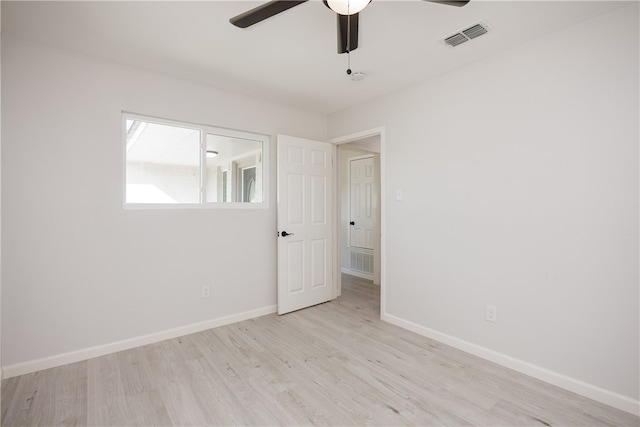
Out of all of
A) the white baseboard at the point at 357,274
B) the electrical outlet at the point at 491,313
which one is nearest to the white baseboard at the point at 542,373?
the electrical outlet at the point at 491,313

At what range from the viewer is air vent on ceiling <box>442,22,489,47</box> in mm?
2128

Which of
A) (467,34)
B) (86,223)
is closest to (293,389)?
(86,223)

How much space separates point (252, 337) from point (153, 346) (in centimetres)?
87

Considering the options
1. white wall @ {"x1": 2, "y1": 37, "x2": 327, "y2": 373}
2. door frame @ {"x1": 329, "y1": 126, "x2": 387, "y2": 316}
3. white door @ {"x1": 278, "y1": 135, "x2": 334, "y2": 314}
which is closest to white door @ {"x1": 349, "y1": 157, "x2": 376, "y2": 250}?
door frame @ {"x1": 329, "y1": 126, "x2": 387, "y2": 316}

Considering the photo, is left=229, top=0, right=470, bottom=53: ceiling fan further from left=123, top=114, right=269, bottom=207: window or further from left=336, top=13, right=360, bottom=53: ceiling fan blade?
left=123, top=114, right=269, bottom=207: window

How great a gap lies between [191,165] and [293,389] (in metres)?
2.30

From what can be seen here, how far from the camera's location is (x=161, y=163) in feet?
9.80

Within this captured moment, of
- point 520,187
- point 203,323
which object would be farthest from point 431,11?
point 203,323

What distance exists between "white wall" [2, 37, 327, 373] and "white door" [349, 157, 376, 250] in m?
2.74

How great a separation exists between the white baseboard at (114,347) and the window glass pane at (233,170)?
127 centimetres

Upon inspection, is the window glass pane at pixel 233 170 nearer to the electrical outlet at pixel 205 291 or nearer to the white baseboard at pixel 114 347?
the electrical outlet at pixel 205 291

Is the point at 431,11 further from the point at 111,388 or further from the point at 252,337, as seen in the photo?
the point at 111,388

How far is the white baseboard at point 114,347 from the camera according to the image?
2.30m

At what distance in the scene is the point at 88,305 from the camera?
2553mm
